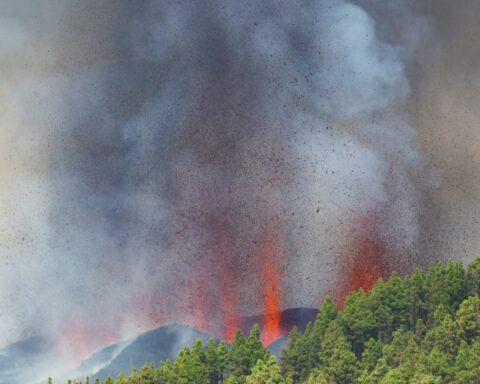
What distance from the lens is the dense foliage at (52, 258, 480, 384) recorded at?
2200 inches

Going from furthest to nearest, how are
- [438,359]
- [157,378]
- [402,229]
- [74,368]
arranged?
[402,229], [74,368], [157,378], [438,359]

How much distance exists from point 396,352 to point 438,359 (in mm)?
3020

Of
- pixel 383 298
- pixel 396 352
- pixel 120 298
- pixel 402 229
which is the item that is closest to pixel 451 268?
pixel 383 298

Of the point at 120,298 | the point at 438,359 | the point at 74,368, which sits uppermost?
the point at 120,298

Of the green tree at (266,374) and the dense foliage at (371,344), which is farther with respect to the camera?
the green tree at (266,374)

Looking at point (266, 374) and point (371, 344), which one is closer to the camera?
point (266, 374)

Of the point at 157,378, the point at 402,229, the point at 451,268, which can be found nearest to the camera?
the point at 157,378

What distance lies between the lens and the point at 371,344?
57.8 meters

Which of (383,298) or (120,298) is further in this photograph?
(120,298)

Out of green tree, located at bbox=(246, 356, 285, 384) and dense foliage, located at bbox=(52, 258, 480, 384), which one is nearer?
dense foliage, located at bbox=(52, 258, 480, 384)

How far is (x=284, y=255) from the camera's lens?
103 m

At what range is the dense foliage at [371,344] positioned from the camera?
55875 mm

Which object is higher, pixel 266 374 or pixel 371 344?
pixel 371 344

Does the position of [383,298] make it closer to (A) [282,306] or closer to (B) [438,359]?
(B) [438,359]
